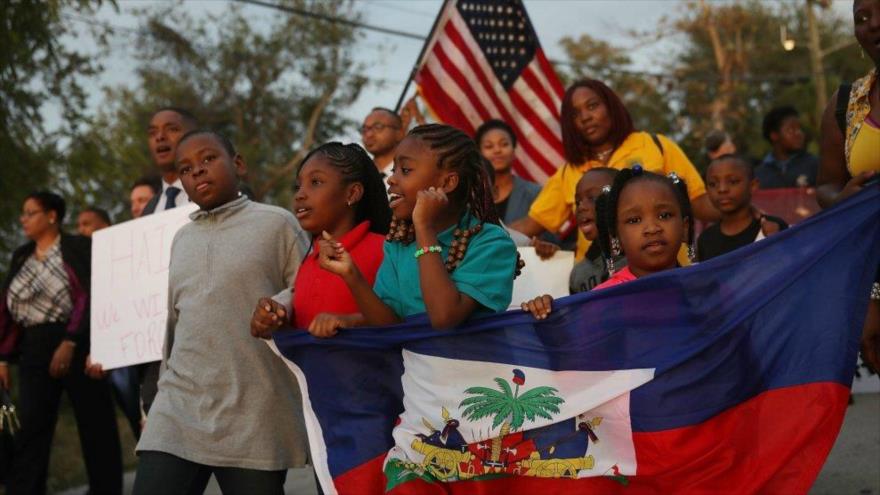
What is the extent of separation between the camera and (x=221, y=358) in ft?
16.0

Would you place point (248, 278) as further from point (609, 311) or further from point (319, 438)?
point (609, 311)

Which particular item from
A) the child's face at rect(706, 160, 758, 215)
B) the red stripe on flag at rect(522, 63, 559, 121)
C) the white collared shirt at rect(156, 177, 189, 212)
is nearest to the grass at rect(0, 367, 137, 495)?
the white collared shirt at rect(156, 177, 189, 212)

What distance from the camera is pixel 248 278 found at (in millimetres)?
4984

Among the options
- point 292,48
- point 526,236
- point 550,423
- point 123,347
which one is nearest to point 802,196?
point 526,236

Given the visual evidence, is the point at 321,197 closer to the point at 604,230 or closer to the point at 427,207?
the point at 427,207

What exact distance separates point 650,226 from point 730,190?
2890mm

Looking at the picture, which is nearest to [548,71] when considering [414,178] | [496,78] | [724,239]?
[496,78]

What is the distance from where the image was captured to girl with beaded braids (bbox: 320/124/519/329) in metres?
3.94

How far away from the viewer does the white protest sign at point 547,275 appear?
19.2ft

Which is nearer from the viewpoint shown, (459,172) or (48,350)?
(459,172)

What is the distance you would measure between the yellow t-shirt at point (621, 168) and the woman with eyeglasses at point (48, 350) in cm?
360

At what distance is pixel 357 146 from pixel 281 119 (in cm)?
3194

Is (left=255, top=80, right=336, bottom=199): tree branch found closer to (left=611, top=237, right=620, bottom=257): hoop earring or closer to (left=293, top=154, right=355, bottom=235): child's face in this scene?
(left=293, top=154, right=355, bottom=235): child's face

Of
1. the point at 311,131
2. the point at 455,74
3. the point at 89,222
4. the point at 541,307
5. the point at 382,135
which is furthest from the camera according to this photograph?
the point at 311,131
